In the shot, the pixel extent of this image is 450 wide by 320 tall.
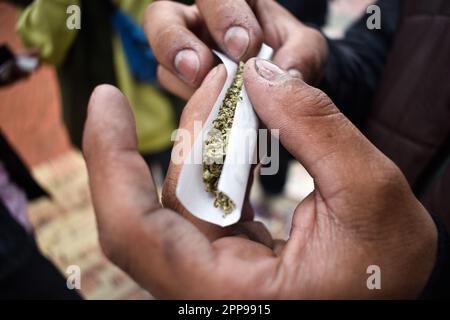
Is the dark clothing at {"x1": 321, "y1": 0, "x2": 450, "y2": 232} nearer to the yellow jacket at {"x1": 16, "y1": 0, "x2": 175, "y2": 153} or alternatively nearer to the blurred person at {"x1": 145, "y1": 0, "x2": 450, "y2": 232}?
the blurred person at {"x1": 145, "y1": 0, "x2": 450, "y2": 232}

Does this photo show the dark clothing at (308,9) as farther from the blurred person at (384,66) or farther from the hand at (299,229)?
the hand at (299,229)

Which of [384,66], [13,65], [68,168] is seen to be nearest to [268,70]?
→ [384,66]

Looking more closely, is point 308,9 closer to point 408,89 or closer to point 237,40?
point 408,89

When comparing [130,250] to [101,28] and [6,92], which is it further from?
[6,92]

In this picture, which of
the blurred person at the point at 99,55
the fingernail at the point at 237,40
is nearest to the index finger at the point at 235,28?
the fingernail at the point at 237,40

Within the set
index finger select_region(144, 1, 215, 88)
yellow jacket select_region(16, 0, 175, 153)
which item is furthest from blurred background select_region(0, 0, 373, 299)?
index finger select_region(144, 1, 215, 88)

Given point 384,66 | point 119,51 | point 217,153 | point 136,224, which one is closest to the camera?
point 136,224
